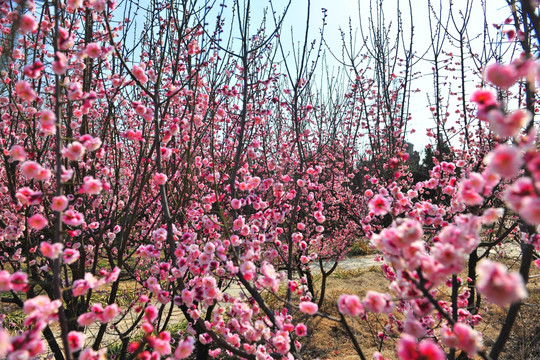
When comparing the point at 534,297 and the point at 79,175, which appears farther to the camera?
the point at 534,297

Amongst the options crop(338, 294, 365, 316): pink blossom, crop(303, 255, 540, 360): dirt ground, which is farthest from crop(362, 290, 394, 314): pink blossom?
crop(303, 255, 540, 360): dirt ground

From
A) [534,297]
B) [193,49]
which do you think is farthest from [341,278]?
[193,49]

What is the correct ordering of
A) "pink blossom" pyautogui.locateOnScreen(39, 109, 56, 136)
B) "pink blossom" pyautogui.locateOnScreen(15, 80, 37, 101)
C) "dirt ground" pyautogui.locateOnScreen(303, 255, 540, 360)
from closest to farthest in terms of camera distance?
"pink blossom" pyautogui.locateOnScreen(39, 109, 56, 136) → "pink blossom" pyautogui.locateOnScreen(15, 80, 37, 101) → "dirt ground" pyautogui.locateOnScreen(303, 255, 540, 360)

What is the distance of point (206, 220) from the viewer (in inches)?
103

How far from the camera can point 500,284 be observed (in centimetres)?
76

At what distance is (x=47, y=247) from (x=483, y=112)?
1616mm

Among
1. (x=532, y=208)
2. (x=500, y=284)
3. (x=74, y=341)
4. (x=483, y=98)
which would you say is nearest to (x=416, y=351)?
(x=500, y=284)

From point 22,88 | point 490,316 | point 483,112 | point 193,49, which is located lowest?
point 490,316

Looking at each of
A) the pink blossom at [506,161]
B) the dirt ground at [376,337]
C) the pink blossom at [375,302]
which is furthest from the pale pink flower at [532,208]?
the dirt ground at [376,337]

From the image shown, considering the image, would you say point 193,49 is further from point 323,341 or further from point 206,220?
point 323,341

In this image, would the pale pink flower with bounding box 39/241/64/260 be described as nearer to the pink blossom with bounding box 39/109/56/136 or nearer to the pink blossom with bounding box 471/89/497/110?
the pink blossom with bounding box 39/109/56/136

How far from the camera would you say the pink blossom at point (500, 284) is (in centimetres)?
75

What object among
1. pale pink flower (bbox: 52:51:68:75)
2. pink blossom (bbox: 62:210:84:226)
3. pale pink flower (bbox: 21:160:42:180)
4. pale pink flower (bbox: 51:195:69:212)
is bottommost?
pink blossom (bbox: 62:210:84:226)

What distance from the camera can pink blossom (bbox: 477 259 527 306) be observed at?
0.75m
